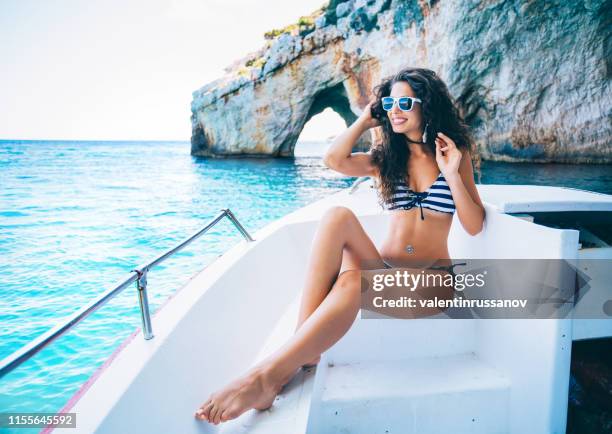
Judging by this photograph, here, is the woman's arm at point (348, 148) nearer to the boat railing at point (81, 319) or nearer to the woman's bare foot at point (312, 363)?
the boat railing at point (81, 319)

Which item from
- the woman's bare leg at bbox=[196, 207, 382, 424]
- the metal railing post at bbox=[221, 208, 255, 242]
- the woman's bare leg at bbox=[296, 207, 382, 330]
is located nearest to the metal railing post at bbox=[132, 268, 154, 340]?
the woman's bare leg at bbox=[196, 207, 382, 424]

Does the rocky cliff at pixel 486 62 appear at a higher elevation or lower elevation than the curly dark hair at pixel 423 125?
higher

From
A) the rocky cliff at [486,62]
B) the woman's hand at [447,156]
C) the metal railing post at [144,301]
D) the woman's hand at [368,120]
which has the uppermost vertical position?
the rocky cliff at [486,62]

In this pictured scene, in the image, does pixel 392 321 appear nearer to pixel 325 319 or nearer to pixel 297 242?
pixel 325 319

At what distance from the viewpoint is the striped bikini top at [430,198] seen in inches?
58.5

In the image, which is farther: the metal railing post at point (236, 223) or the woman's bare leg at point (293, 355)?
the metal railing post at point (236, 223)

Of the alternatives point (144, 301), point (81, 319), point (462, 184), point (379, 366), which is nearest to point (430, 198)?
point (462, 184)

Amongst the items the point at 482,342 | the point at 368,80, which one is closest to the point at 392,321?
the point at 482,342

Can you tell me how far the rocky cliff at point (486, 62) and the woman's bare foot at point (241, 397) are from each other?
555 inches

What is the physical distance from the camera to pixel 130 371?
926mm

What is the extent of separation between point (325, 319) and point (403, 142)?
39.4 inches

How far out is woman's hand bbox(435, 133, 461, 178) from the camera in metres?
1.43

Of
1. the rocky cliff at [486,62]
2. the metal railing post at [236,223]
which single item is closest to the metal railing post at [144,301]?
the metal railing post at [236,223]

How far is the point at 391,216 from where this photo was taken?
63.2 inches
